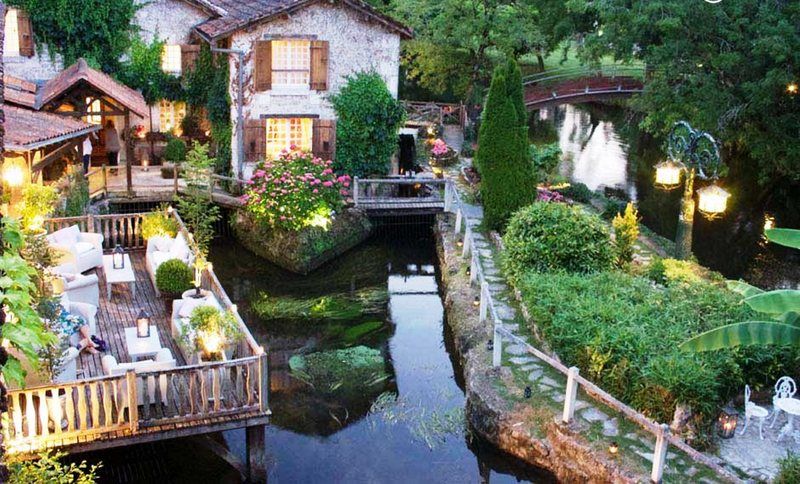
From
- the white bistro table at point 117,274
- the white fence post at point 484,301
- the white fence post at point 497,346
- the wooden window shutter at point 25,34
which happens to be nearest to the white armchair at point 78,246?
the white bistro table at point 117,274

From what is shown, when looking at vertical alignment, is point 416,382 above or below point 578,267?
below

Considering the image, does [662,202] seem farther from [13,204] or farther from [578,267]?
[13,204]

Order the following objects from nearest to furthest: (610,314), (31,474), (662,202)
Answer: (31,474) → (610,314) → (662,202)

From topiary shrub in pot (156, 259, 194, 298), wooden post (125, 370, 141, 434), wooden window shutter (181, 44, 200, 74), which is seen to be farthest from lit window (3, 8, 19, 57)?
wooden post (125, 370, 141, 434)

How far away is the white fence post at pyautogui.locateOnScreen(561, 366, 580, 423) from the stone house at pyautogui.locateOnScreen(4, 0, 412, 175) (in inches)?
592

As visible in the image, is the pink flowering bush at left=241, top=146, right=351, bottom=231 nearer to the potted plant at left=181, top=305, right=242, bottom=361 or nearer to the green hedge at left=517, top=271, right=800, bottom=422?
the green hedge at left=517, top=271, right=800, bottom=422

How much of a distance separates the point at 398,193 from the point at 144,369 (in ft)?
47.1

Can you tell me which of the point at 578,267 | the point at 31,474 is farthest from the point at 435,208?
the point at 31,474

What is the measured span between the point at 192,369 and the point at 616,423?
20.5ft

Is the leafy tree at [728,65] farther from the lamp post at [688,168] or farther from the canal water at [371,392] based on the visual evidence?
the canal water at [371,392]

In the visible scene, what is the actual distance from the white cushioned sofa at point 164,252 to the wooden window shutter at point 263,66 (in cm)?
790

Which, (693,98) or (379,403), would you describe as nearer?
(379,403)

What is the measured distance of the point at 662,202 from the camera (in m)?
32.5

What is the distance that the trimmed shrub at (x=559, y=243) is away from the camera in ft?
57.5
